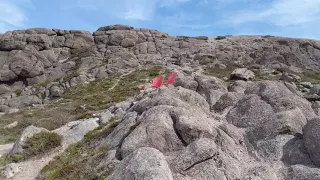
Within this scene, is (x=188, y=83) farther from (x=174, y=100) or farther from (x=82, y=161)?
(x=82, y=161)

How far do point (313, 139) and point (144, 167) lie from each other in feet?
27.1

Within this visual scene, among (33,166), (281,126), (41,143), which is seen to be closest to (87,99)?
(41,143)

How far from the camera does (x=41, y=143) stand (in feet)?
73.5

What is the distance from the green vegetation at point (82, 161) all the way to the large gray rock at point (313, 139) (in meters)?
9.74

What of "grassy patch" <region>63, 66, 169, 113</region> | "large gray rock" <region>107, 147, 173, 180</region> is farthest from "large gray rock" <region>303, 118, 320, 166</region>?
"grassy patch" <region>63, 66, 169, 113</region>

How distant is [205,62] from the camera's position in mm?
83062

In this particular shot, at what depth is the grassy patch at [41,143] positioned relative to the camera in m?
21.8

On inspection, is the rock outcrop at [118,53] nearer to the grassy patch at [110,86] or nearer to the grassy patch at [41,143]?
the grassy patch at [110,86]

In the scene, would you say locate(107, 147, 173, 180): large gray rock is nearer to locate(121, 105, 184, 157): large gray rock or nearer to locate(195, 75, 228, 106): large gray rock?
locate(121, 105, 184, 157): large gray rock

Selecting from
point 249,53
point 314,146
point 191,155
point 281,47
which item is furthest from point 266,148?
point 281,47

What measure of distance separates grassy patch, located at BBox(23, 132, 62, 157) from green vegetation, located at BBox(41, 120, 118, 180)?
151 centimetres

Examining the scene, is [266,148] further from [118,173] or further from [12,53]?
[12,53]

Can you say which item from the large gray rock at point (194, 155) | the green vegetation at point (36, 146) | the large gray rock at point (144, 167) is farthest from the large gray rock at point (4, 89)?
the large gray rock at point (194, 155)

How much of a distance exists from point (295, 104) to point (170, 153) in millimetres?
9040
